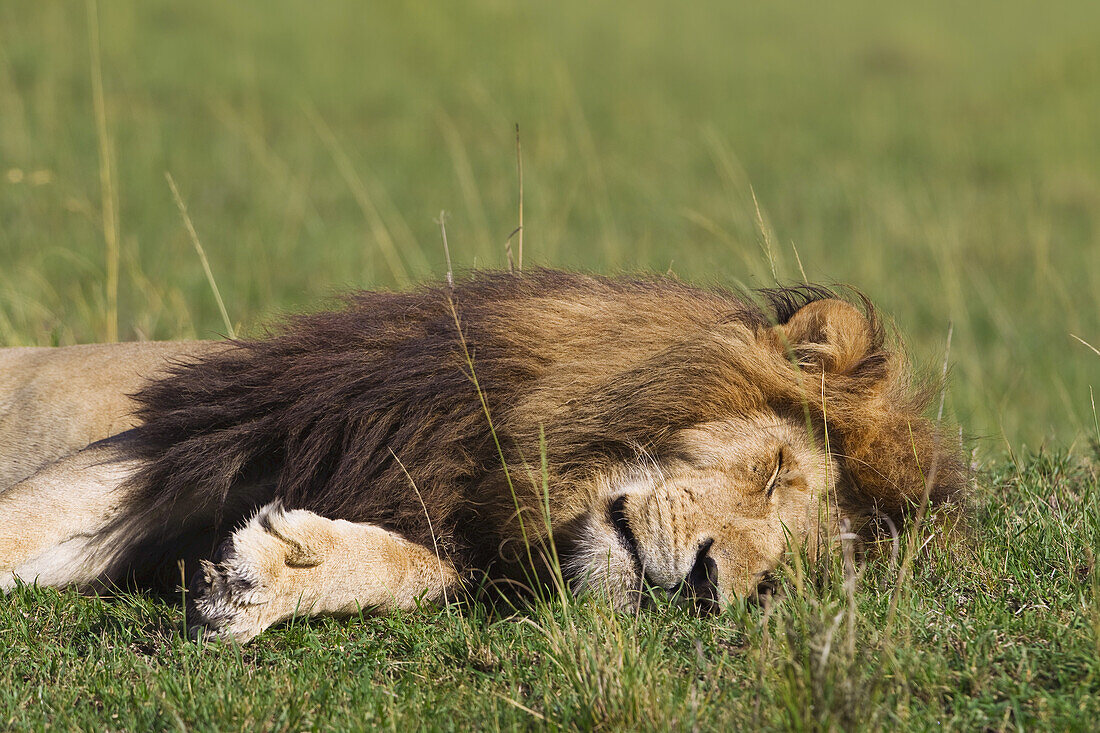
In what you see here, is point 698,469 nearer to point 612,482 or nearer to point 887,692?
point 612,482

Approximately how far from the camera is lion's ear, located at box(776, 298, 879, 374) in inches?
102

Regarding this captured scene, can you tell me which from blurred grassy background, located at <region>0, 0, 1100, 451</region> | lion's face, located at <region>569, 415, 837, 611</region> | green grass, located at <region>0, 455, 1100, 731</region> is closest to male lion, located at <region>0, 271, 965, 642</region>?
lion's face, located at <region>569, 415, 837, 611</region>

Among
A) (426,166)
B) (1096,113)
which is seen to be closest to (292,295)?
(426,166)

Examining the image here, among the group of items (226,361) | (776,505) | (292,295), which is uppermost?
(226,361)

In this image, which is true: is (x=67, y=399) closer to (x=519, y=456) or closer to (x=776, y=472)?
(x=519, y=456)

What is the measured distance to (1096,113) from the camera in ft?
53.0

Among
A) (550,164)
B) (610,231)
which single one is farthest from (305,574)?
(550,164)

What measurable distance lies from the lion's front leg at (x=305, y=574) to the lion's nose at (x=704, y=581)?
56cm

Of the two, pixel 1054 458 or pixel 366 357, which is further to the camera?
pixel 1054 458

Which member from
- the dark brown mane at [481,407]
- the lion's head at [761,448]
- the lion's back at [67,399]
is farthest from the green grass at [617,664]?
the lion's back at [67,399]

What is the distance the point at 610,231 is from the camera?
8742mm

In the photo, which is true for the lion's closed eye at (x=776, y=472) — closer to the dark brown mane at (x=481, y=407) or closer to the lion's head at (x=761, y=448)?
the lion's head at (x=761, y=448)

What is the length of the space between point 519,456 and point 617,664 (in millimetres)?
743

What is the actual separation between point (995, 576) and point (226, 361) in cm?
196
